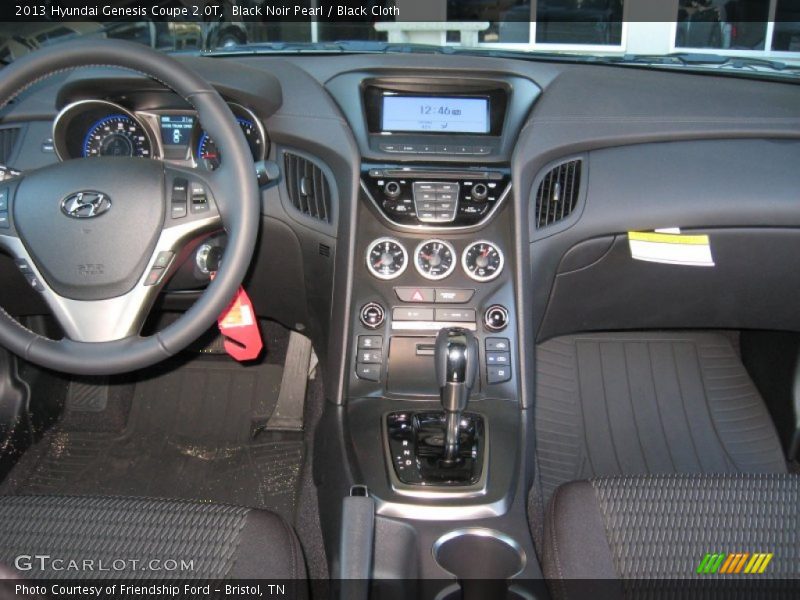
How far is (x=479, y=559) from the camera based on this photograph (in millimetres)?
1343

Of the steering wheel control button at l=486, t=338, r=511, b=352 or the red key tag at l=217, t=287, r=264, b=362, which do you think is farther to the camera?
the steering wheel control button at l=486, t=338, r=511, b=352

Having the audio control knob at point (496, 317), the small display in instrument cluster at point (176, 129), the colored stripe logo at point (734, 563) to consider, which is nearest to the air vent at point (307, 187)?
the small display in instrument cluster at point (176, 129)

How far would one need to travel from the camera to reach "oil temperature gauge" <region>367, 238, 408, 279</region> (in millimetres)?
1712

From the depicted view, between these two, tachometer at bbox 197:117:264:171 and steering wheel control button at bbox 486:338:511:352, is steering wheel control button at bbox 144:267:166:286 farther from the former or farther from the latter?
steering wheel control button at bbox 486:338:511:352

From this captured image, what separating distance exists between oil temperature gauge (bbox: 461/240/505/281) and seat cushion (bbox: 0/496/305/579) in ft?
2.40

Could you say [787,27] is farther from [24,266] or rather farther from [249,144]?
[24,266]

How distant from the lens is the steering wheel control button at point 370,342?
1701 millimetres

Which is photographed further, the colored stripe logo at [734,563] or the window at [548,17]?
the window at [548,17]

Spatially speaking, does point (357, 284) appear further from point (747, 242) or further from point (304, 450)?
point (747, 242)

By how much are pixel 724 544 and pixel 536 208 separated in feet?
2.86

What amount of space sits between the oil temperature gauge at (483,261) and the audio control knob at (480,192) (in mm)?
105

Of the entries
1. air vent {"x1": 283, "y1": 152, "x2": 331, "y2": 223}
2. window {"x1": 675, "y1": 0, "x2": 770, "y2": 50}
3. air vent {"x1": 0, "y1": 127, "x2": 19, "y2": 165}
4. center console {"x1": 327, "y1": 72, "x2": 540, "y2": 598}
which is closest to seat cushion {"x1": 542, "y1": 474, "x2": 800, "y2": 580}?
center console {"x1": 327, "y1": 72, "x2": 540, "y2": 598}

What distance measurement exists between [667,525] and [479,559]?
354 millimetres

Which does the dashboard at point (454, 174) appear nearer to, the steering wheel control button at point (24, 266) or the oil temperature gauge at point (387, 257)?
the oil temperature gauge at point (387, 257)
